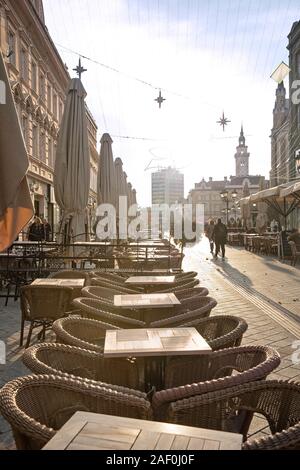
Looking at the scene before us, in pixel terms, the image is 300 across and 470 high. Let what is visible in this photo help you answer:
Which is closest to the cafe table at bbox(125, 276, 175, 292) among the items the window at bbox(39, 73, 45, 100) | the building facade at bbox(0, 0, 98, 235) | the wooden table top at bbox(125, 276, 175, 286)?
the wooden table top at bbox(125, 276, 175, 286)

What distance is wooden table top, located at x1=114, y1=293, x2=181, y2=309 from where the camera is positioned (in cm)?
424

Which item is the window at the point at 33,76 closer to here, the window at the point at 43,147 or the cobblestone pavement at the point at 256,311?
the window at the point at 43,147

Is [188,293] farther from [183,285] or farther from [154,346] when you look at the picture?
[154,346]

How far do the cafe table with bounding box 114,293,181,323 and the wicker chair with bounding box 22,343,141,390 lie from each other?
4.18 feet

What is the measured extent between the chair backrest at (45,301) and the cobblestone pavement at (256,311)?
0.46 metres

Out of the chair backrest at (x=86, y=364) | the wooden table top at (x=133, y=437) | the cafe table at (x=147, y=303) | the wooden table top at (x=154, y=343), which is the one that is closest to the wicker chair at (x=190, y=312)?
the cafe table at (x=147, y=303)

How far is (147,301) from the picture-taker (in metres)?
4.42

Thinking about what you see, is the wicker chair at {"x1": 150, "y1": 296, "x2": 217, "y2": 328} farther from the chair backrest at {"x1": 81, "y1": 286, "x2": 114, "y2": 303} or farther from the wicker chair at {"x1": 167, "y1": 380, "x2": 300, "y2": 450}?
the wicker chair at {"x1": 167, "y1": 380, "x2": 300, "y2": 450}

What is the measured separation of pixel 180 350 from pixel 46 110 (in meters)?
24.2

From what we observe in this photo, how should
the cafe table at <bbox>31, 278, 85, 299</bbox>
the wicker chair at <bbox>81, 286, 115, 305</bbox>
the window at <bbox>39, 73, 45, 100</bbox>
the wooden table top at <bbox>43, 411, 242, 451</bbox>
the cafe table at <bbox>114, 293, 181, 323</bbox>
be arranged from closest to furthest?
the wooden table top at <bbox>43, 411, 242, 451</bbox> < the cafe table at <bbox>114, 293, 181, 323</bbox> < the wicker chair at <bbox>81, 286, 115, 305</bbox> < the cafe table at <bbox>31, 278, 85, 299</bbox> < the window at <bbox>39, 73, 45, 100</bbox>
